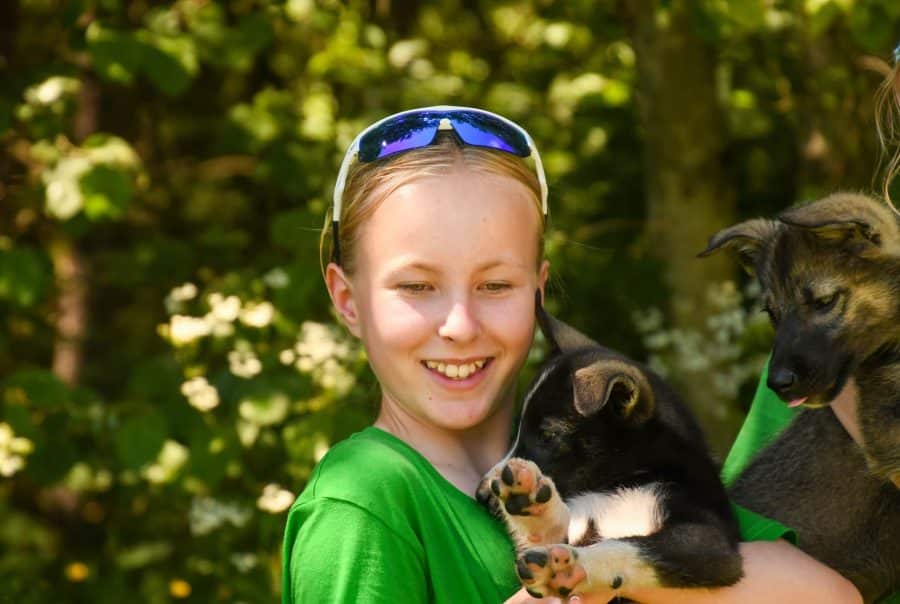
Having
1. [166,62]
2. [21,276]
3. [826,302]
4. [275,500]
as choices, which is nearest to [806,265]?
[826,302]

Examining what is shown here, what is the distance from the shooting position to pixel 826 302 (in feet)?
11.9

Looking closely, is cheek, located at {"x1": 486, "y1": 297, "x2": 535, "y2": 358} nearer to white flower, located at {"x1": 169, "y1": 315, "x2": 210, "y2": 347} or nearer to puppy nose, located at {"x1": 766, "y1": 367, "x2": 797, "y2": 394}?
puppy nose, located at {"x1": 766, "y1": 367, "x2": 797, "y2": 394}

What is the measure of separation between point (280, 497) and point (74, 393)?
3.46 feet

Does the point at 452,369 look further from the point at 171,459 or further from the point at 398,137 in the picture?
the point at 171,459

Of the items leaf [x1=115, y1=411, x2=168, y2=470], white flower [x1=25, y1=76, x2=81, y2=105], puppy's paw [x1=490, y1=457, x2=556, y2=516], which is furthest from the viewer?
white flower [x1=25, y1=76, x2=81, y2=105]

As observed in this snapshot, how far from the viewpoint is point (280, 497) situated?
5312mm

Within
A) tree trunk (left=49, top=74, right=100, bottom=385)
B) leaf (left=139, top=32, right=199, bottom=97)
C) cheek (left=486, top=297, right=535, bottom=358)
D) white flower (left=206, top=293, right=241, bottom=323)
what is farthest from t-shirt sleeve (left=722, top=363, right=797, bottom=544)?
tree trunk (left=49, top=74, right=100, bottom=385)

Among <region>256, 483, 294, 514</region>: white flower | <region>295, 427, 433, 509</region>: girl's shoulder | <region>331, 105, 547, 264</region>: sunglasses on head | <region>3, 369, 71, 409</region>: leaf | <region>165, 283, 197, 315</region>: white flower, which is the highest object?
<region>331, 105, 547, 264</region>: sunglasses on head

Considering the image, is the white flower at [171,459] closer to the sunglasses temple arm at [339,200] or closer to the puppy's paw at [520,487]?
the sunglasses temple arm at [339,200]

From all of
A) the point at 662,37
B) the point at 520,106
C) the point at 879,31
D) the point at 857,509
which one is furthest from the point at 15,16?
the point at 857,509

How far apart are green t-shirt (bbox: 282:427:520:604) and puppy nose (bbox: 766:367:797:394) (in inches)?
37.2

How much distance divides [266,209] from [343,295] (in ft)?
15.2

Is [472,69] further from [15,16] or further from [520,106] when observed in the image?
[15,16]

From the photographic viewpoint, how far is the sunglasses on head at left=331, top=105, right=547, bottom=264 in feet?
10.6
